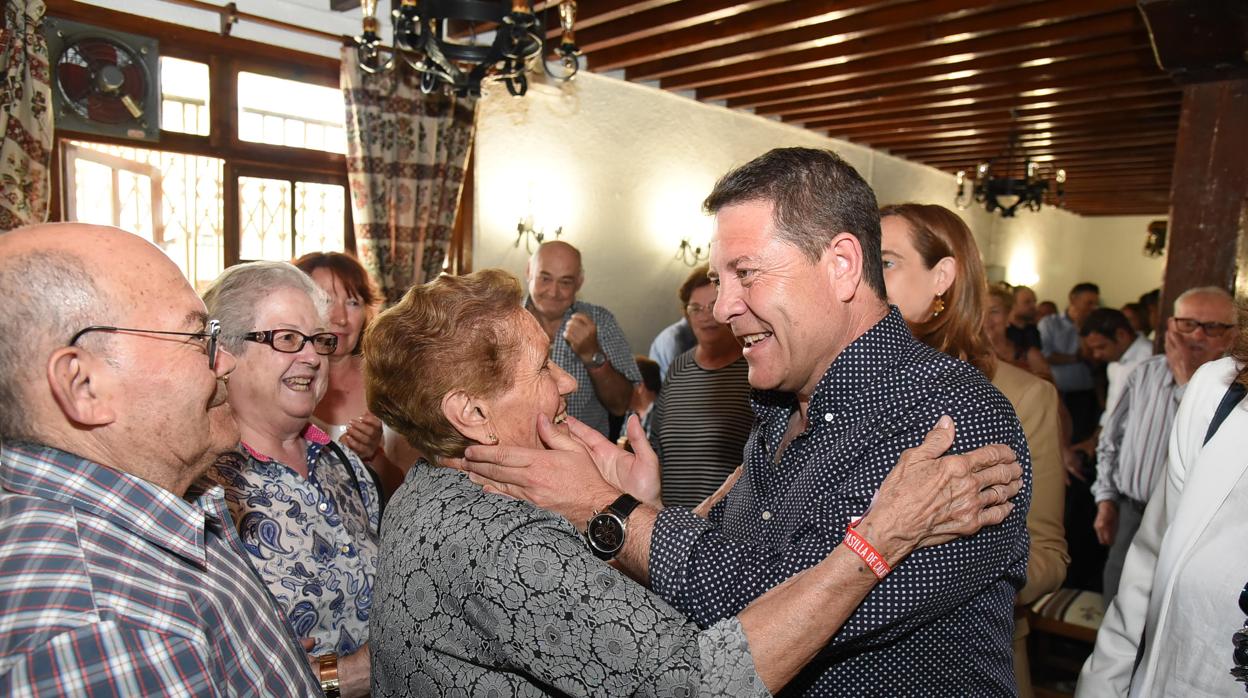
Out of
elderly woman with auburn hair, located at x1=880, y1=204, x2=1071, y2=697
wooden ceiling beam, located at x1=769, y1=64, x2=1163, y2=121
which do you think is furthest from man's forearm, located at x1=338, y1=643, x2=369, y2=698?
wooden ceiling beam, located at x1=769, y1=64, x2=1163, y2=121

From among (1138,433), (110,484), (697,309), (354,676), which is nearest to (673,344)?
(697,309)

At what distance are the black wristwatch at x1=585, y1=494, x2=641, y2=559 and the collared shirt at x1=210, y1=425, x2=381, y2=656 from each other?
2.23ft

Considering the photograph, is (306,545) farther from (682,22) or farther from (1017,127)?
(1017,127)

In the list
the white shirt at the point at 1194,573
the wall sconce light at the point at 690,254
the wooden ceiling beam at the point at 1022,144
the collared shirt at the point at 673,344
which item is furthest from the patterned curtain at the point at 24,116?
the wooden ceiling beam at the point at 1022,144

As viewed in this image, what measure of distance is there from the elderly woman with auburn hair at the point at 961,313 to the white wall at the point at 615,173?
4.82m

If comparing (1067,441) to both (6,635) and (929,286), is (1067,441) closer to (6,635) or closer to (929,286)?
(929,286)

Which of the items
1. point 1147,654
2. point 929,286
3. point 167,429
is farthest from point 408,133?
point 1147,654

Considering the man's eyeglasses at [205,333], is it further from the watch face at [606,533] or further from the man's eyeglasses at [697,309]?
the man's eyeglasses at [697,309]

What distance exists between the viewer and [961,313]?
6.81 ft

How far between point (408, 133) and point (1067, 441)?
4928 mm

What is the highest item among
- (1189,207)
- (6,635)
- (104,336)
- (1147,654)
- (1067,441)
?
(1189,207)

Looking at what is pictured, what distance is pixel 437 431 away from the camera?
1474 mm

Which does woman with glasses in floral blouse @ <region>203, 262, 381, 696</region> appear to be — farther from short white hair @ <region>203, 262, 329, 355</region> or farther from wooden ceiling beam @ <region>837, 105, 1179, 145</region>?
wooden ceiling beam @ <region>837, 105, 1179, 145</region>

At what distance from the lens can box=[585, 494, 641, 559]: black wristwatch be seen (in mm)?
1323
